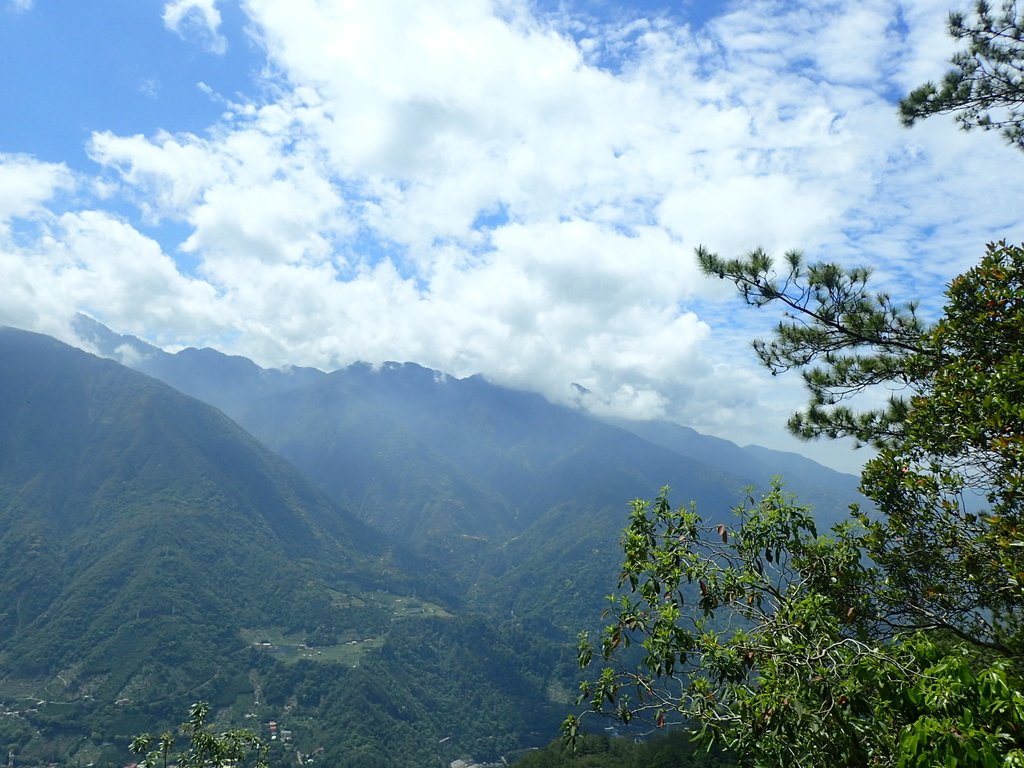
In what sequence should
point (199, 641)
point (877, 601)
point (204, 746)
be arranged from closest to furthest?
point (877, 601) → point (204, 746) → point (199, 641)

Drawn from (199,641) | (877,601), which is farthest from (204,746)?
(199,641)

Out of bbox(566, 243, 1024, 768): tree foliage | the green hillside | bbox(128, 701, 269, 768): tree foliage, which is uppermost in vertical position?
bbox(566, 243, 1024, 768): tree foliage

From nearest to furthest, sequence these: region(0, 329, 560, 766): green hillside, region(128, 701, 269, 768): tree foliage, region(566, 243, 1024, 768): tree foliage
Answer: region(566, 243, 1024, 768): tree foliage, region(128, 701, 269, 768): tree foliage, region(0, 329, 560, 766): green hillside

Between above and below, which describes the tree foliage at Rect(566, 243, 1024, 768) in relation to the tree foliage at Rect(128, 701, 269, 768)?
above

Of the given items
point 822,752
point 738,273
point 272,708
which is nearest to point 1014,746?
point 822,752

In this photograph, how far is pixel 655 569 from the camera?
5.61 meters

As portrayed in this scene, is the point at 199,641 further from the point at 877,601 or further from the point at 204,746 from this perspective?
the point at 877,601

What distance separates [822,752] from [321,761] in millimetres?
128067

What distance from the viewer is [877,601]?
22.9ft

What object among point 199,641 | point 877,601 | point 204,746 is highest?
point 877,601

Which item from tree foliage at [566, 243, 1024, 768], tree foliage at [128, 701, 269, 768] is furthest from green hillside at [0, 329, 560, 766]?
tree foliage at [566, 243, 1024, 768]

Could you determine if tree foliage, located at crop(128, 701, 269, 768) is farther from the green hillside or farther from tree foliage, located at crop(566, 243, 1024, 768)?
the green hillside

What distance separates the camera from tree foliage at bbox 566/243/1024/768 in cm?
381

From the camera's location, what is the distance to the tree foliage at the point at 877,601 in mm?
3809
